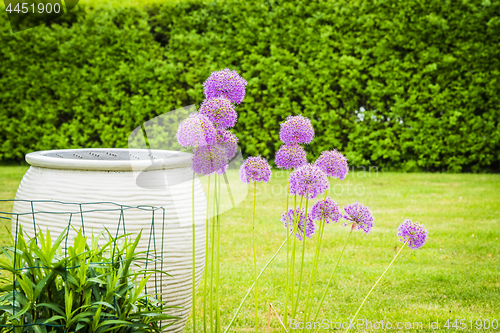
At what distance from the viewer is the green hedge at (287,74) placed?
21.7 feet

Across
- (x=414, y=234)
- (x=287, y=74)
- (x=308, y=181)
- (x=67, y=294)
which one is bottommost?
(x=67, y=294)

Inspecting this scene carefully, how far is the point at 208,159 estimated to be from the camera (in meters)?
1.58

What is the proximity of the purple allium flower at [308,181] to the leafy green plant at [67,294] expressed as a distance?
24.8 inches

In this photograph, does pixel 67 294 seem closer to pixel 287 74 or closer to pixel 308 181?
pixel 308 181

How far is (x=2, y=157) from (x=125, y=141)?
2.23 meters

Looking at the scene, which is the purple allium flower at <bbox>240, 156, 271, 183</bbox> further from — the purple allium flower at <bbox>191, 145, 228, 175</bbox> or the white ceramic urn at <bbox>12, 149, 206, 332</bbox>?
the white ceramic urn at <bbox>12, 149, 206, 332</bbox>

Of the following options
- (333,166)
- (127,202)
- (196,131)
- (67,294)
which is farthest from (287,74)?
(67,294)

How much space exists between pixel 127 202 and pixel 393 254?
2.65 m

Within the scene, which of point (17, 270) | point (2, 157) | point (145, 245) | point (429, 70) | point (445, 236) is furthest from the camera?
point (2, 157)

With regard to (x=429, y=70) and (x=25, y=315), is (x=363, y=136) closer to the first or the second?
(x=429, y=70)

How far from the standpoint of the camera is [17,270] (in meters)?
1.42

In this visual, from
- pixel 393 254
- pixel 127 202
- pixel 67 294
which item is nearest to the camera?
pixel 67 294

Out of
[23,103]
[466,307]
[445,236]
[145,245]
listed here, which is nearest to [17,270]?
[145,245]

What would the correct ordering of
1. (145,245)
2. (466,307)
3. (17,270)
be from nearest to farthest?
(17,270) < (145,245) < (466,307)
